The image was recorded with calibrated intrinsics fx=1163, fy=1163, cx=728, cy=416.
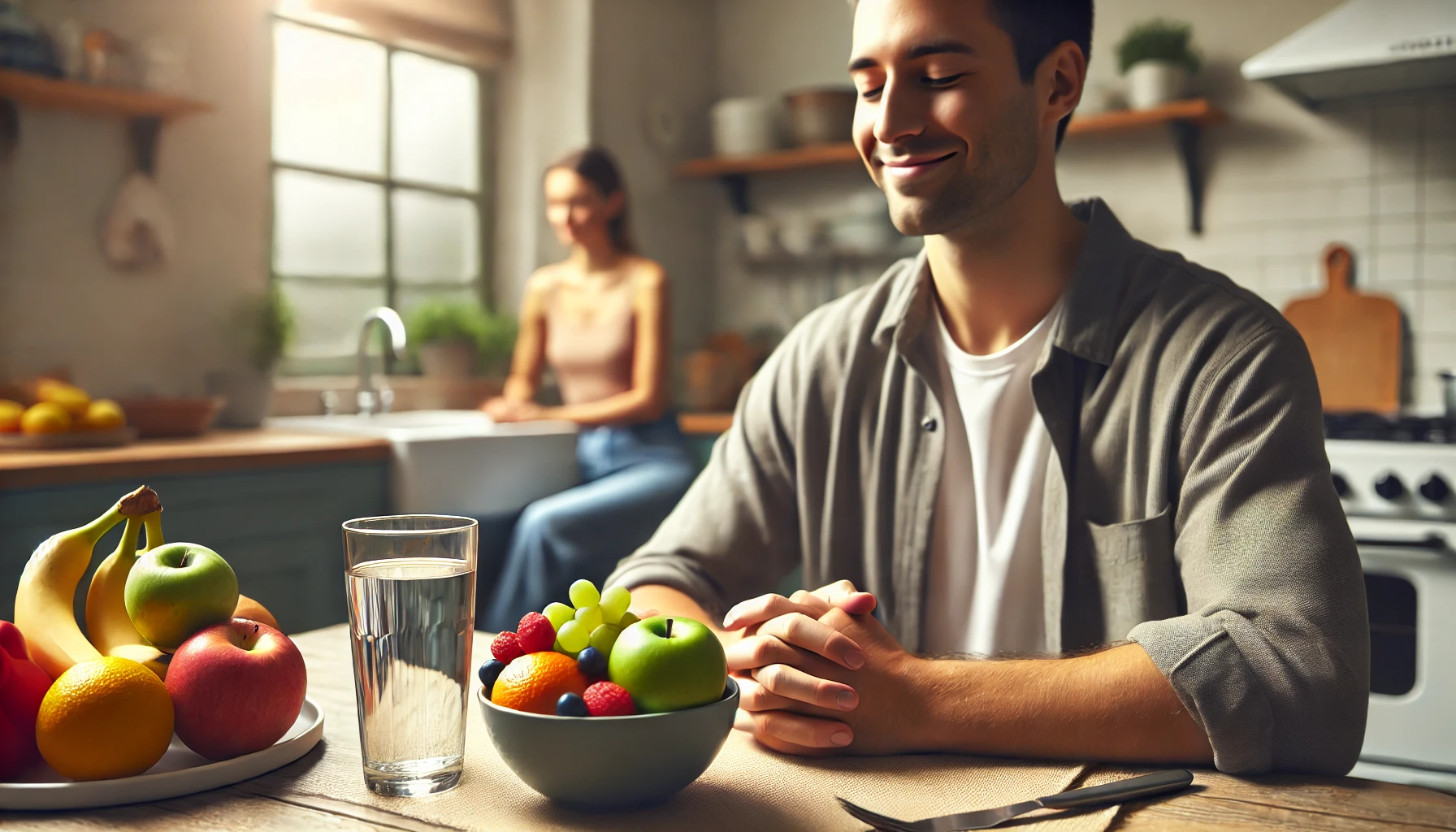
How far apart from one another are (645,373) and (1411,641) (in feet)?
6.47

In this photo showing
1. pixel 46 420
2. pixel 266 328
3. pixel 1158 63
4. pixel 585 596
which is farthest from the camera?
pixel 1158 63

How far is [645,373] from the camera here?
10.8 ft

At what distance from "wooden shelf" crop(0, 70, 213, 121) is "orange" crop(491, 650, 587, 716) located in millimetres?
2530

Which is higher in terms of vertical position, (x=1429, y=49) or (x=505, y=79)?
(x=505, y=79)

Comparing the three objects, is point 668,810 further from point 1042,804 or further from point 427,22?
point 427,22

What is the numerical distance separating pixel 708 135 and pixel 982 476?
3543mm

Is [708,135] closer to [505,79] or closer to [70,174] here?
[505,79]

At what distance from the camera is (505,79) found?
166 inches

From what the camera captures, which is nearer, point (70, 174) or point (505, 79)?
point (70, 174)

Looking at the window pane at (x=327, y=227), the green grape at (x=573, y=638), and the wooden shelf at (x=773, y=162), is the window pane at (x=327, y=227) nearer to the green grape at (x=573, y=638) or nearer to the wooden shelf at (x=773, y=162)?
the wooden shelf at (x=773, y=162)

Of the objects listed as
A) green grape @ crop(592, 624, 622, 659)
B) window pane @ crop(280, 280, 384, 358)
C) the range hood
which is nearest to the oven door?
the range hood

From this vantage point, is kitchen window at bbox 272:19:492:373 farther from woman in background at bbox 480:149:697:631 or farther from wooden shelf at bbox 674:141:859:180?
wooden shelf at bbox 674:141:859:180

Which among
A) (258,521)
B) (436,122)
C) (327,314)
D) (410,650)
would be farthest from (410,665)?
(436,122)

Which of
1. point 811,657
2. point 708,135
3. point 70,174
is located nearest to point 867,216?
point 708,135
